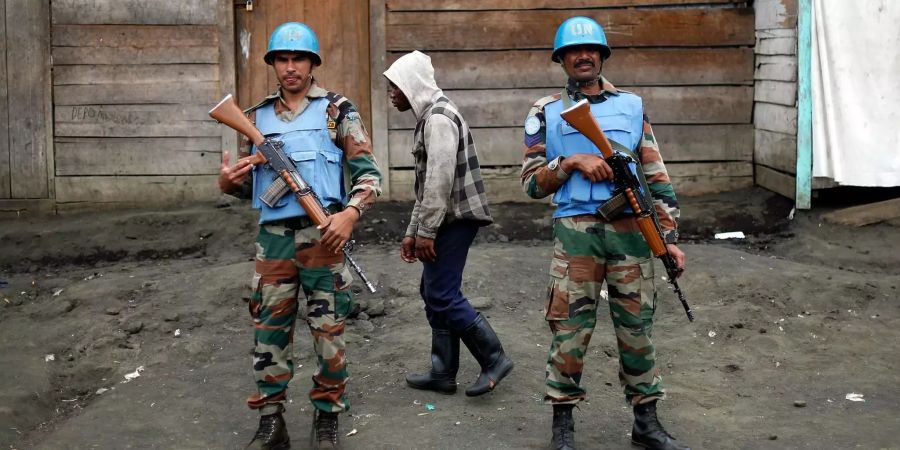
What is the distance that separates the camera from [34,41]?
9516mm

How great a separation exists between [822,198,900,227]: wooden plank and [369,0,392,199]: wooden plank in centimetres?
381

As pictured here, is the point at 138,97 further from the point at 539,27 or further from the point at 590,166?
the point at 590,166

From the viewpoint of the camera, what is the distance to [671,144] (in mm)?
9812

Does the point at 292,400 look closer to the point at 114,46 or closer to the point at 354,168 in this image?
the point at 354,168

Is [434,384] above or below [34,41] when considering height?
below

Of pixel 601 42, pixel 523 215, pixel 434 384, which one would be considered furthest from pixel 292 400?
pixel 523 215

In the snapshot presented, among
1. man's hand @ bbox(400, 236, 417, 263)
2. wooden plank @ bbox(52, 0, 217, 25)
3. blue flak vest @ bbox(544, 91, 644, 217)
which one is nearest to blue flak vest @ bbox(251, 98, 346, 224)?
man's hand @ bbox(400, 236, 417, 263)

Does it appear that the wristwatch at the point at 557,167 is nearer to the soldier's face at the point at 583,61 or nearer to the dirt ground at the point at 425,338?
the soldier's face at the point at 583,61

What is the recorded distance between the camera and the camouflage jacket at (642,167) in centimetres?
478

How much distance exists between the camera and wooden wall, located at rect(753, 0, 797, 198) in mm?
9086

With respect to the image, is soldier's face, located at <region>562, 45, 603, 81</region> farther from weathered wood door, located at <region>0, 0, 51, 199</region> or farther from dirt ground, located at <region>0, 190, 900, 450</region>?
weathered wood door, located at <region>0, 0, 51, 199</region>

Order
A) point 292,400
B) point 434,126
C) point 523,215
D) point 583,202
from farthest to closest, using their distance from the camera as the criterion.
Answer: point 523,215
point 292,400
point 434,126
point 583,202

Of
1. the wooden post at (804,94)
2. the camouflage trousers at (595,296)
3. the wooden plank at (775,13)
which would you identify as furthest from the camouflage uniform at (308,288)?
the wooden plank at (775,13)

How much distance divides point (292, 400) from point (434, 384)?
755mm
